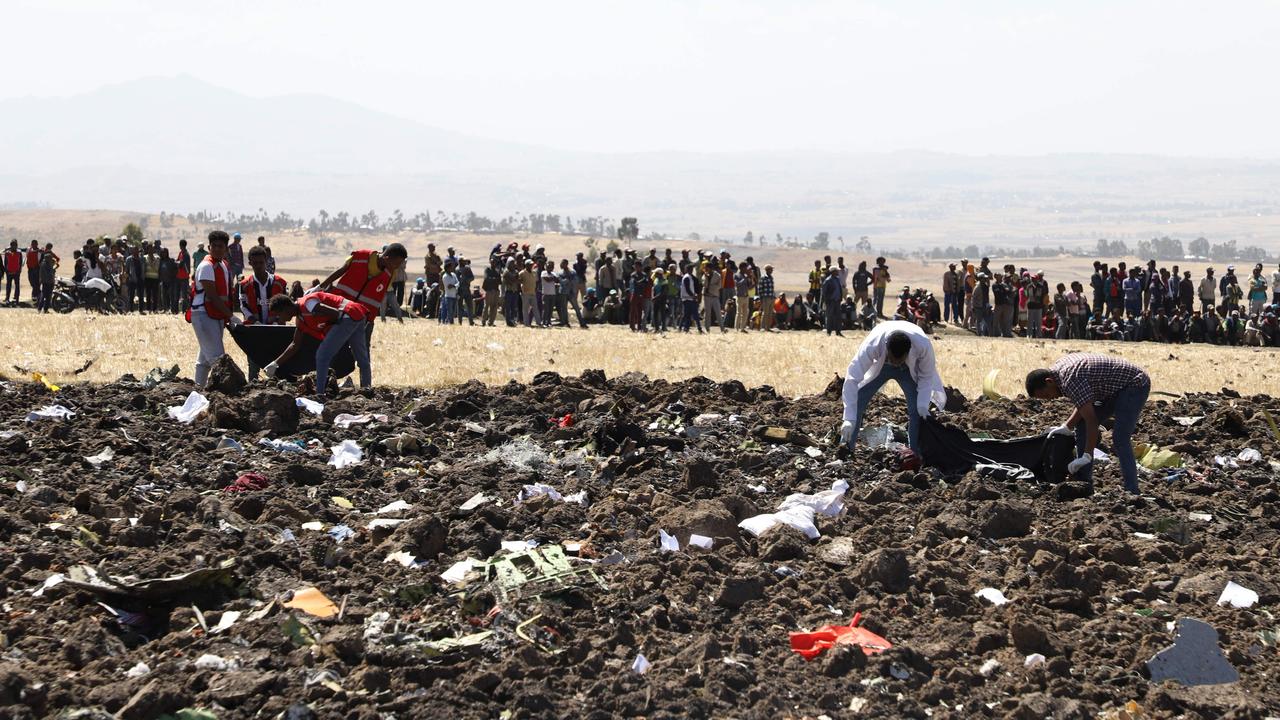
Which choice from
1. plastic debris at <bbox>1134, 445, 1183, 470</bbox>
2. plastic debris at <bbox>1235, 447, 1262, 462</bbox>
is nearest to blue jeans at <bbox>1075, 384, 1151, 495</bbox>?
plastic debris at <bbox>1134, 445, 1183, 470</bbox>

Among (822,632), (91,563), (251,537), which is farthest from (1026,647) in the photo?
(91,563)

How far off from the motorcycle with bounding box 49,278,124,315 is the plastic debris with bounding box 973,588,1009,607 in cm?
2281

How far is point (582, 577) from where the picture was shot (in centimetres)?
736

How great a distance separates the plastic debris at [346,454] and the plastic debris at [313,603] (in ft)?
10.3

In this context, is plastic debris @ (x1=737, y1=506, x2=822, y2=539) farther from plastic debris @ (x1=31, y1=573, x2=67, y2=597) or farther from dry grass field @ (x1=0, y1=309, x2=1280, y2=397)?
dry grass field @ (x1=0, y1=309, x2=1280, y2=397)

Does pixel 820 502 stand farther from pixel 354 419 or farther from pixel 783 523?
pixel 354 419

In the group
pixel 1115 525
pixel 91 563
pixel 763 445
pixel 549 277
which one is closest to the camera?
pixel 91 563

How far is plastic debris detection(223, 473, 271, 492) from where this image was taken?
30.1 ft

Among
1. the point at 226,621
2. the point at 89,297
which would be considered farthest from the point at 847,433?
the point at 89,297

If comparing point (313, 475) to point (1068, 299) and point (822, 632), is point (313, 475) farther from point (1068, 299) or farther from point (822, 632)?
point (1068, 299)

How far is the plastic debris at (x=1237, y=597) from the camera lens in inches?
292

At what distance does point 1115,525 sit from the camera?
873cm

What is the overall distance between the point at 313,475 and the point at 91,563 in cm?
235

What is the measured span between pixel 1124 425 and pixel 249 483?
578 centimetres
